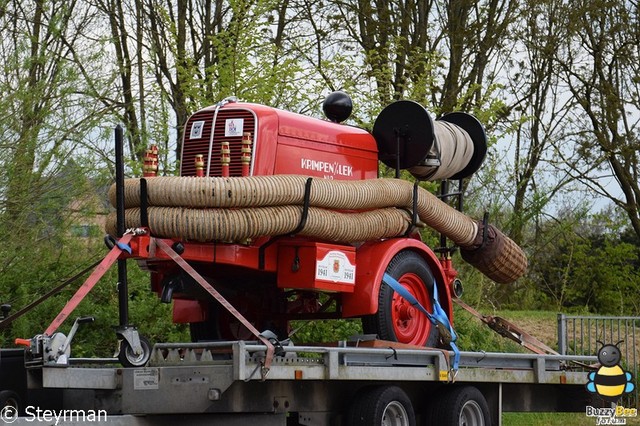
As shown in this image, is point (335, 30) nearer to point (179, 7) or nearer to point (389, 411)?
point (179, 7)

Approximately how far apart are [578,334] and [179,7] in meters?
10.0

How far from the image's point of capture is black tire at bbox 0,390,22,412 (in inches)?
316

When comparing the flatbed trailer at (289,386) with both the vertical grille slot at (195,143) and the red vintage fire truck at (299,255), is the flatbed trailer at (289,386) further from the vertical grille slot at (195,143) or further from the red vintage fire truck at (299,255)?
the vertical grille slot at (195,143)

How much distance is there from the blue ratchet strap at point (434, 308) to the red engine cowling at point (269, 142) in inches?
40.0

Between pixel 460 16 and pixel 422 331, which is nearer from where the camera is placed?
pixel 422 331

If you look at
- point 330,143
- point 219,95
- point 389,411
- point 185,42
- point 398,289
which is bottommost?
point 389,411

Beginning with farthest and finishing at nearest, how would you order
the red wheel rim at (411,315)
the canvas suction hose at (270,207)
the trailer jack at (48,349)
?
the red wheel rim at (411,315), the canvas suction hose at (270,207), the trailer jack at (48,349)

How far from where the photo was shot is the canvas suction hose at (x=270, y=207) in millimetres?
8477

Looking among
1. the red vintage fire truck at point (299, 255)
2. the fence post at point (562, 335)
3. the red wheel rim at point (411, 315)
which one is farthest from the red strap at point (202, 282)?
the fence post at point (562, 335)

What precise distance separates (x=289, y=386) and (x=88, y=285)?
1.57 m

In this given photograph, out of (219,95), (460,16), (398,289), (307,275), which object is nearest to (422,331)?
(398,289)

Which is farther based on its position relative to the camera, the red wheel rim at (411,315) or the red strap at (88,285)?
the red wheel rim at (411,315)

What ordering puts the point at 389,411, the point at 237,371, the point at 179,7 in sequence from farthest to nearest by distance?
the point at 179,7 → the point at 389,411 → the point at 237,371

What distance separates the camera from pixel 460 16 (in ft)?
82.4
